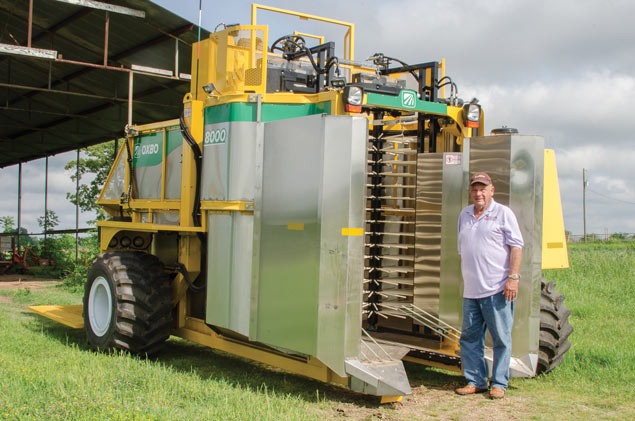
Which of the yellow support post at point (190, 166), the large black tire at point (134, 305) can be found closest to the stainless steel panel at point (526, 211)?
the yellow support post at point (190, 166)

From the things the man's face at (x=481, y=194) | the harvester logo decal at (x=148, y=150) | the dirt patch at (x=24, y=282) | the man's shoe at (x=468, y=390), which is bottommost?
the dirt patch at (x=24, y=282)

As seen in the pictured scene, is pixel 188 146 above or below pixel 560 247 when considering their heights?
above

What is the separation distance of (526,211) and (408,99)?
1588mm

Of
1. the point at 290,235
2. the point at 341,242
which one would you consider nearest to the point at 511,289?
the point at 341,242

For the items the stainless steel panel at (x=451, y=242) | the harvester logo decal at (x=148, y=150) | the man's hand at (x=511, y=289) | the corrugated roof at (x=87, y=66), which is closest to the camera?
the man's hand at (x=511, y=289)

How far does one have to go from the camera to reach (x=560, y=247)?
265 inches

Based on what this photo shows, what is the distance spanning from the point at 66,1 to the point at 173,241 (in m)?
7.59

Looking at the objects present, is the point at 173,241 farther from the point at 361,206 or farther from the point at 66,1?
the point at 66,1

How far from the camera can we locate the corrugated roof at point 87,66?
44.3 feet

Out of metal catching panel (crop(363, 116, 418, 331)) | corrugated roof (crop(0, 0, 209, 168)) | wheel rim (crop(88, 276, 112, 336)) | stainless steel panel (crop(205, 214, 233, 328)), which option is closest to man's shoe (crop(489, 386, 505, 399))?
metal catching panel (crop(363, 116, 418, 331))

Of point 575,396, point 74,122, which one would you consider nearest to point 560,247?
point 575,396

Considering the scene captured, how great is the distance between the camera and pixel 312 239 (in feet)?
18.0

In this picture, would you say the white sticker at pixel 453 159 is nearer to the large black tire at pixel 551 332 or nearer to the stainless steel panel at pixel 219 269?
the large black tire at pixel 551 332

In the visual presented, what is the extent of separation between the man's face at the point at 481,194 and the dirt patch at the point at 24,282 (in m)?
13.3
